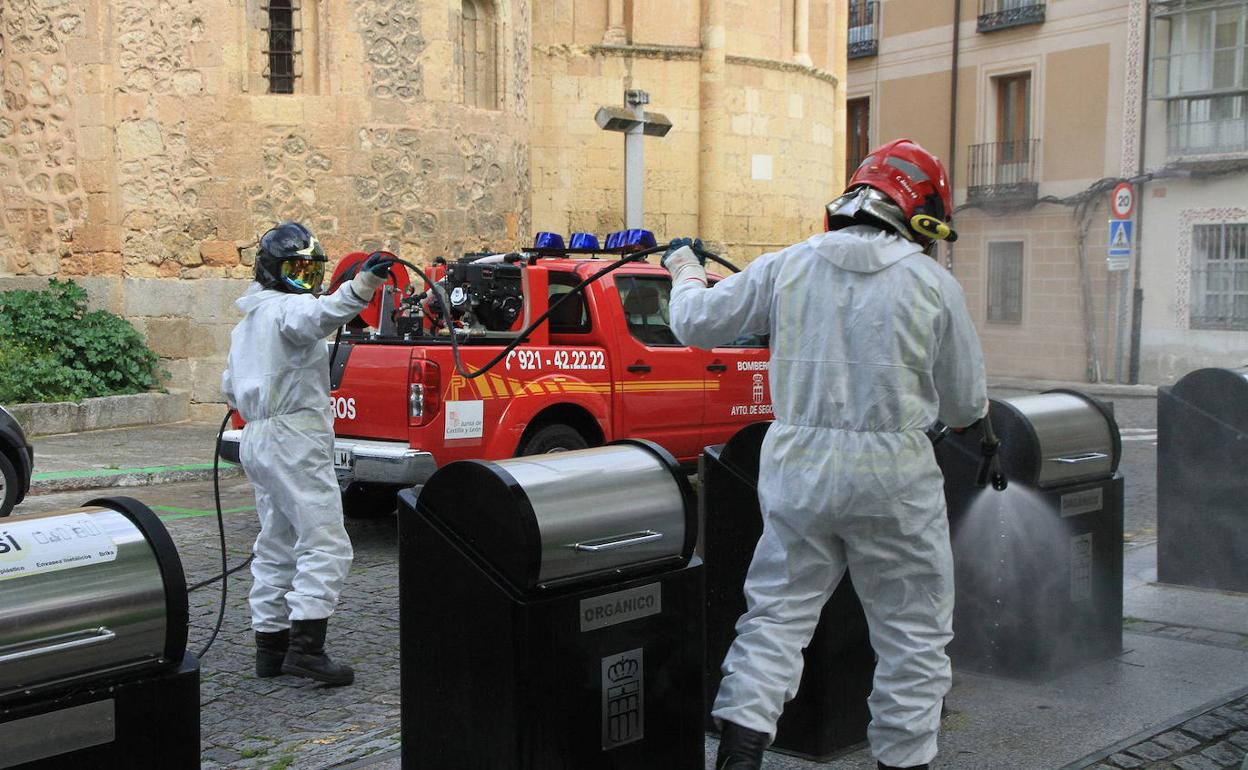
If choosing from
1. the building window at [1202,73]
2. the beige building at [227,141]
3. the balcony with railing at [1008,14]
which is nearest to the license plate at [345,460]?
the beige building at [227,141]

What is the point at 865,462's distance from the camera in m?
3.88

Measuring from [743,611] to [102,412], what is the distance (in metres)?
11.5

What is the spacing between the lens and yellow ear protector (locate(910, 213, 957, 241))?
4.11 meters

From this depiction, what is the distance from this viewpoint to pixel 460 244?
1756cm

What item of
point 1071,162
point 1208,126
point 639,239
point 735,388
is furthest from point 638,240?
point 1071,162

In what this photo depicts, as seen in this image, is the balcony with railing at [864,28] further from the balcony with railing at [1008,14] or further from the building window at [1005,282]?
the building window at [1005,282]

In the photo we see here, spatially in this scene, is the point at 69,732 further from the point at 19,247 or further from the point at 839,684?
the point at 19,247

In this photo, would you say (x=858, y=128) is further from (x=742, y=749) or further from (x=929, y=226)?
(x=742, y=749)

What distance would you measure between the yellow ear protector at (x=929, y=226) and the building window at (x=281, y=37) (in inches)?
544

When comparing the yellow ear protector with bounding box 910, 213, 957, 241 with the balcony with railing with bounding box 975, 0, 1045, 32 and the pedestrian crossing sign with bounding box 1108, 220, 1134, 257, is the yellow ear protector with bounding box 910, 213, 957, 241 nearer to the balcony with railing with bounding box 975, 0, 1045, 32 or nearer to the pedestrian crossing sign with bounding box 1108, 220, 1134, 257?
the pedestrian crossing sign with bounding box 1108, 220, 1134, 257

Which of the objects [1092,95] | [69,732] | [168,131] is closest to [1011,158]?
[1092,95]

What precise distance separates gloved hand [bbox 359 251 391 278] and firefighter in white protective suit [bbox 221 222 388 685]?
249 millimetres

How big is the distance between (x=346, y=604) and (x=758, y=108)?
16.8m

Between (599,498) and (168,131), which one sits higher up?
(168,131)
